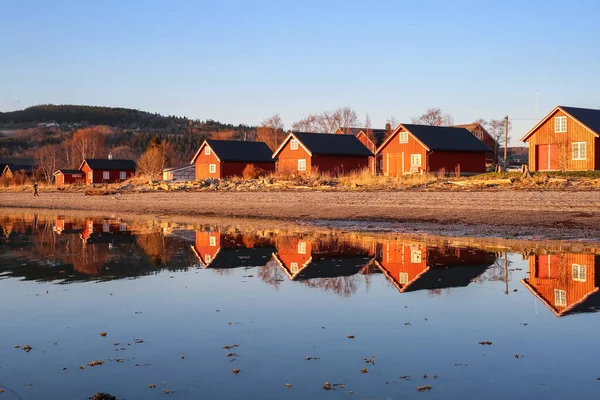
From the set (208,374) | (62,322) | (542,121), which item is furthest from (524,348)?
(542,121)

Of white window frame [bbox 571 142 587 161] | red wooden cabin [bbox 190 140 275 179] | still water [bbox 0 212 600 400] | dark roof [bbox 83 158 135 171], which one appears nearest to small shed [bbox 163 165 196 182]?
red wooden cabin [bbox 190 140 275 179]

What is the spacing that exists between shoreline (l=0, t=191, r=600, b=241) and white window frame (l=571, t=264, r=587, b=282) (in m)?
5.73

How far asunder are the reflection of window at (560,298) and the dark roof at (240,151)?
55.2 meters

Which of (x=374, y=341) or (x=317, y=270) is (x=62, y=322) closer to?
(x=374, y=341)

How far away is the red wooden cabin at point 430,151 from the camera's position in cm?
5450

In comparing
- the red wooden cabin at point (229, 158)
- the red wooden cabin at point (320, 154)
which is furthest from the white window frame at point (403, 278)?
the red wooden cabin at point (229, 158)

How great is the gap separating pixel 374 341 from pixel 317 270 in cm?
700

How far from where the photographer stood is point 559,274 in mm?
14719

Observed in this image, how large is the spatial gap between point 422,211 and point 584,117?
2349 centimetres

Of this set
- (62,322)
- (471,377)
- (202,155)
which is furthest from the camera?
(202,155)

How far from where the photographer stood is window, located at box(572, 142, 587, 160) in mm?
46969

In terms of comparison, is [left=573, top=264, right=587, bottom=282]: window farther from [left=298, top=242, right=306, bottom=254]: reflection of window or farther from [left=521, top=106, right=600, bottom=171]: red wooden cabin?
[left=521, top=106, right=600, bottom=171]: red wooden cabin

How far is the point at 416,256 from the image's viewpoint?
18.3 m

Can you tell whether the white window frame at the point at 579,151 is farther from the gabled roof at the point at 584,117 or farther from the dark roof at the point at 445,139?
the dark roof at the point at 445,139
